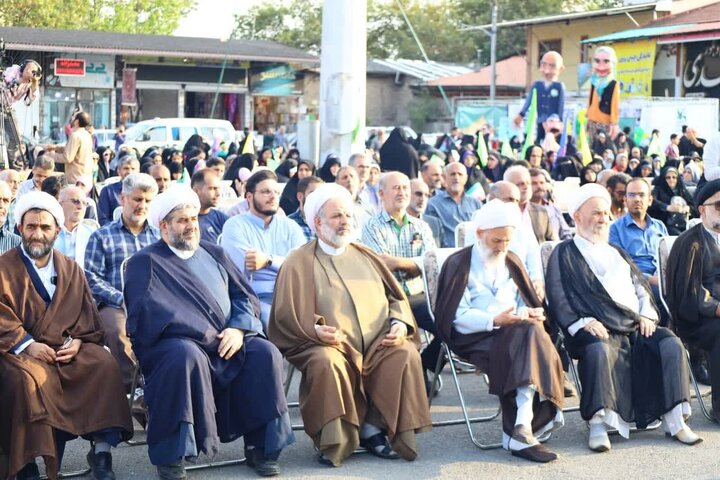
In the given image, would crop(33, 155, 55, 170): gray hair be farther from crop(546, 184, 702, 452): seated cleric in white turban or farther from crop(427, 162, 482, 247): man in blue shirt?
crop(546, 184, 702, 452): seated cleric in white turban

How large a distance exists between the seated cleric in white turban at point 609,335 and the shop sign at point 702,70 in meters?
27.9

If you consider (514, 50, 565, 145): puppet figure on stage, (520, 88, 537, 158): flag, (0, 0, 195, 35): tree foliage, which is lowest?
(520, 88, 537, 158): flag

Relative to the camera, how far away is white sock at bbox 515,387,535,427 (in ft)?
21.5

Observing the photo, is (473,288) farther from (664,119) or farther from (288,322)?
(664,119)

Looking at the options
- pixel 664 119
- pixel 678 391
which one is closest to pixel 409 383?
pixel 678 391

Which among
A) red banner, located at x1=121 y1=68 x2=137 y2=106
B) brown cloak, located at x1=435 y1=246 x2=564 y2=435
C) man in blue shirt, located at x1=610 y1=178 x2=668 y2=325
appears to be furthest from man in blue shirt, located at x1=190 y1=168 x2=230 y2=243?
red banner, located at x1=121 y1=68 x2=137 y2=106

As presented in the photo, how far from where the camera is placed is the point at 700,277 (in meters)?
7.52

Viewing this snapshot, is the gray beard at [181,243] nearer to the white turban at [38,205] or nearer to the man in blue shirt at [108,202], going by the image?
the white turban at [38,205]

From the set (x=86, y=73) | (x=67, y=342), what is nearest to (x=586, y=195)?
(x=67, y=342)

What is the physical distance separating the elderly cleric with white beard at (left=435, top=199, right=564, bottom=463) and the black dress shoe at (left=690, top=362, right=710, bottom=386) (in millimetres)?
1745

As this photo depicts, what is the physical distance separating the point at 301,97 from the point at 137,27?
14.8 meters

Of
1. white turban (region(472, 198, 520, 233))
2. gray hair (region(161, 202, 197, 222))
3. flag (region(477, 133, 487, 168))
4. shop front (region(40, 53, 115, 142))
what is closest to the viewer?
gray hair (region(161, 202, 197, 222))

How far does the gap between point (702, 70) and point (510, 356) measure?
97.1ft

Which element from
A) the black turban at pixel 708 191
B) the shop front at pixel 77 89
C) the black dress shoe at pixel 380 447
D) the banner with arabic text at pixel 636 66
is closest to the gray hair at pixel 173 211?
the black dress shoe at pixel 380 447
